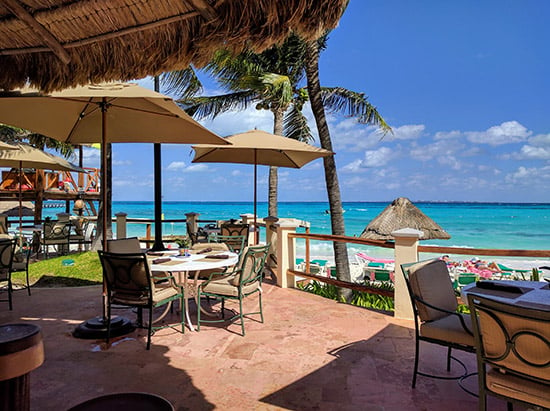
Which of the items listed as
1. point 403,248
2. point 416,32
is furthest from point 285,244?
point 416,32

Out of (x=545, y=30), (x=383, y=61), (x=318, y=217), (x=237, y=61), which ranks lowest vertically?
(x=318, y=217)

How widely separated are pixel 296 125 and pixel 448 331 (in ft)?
32.4

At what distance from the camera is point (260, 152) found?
771cm

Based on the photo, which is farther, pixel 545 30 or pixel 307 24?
pixel 545 30

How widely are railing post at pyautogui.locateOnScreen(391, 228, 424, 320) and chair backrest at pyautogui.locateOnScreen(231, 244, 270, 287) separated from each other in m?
1.55

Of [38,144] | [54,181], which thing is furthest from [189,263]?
[38,144]

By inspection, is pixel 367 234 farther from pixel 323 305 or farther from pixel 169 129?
pixel 169 129

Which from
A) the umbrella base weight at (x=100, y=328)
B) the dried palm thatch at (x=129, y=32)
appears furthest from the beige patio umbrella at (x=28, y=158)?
the dried palm thatch at (x=129, y=32)

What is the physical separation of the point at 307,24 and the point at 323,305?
4.03 metres

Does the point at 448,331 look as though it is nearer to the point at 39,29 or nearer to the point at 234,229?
the point at 39,29

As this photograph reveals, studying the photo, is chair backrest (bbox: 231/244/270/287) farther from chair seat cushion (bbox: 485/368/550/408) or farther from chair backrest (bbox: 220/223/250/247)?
chair backrest (bbox: 220/223/250/247)

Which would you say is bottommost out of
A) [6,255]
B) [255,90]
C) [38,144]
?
[6,255]

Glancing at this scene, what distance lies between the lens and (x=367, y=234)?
10164 mm

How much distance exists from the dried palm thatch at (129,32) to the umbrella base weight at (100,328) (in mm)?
2511
